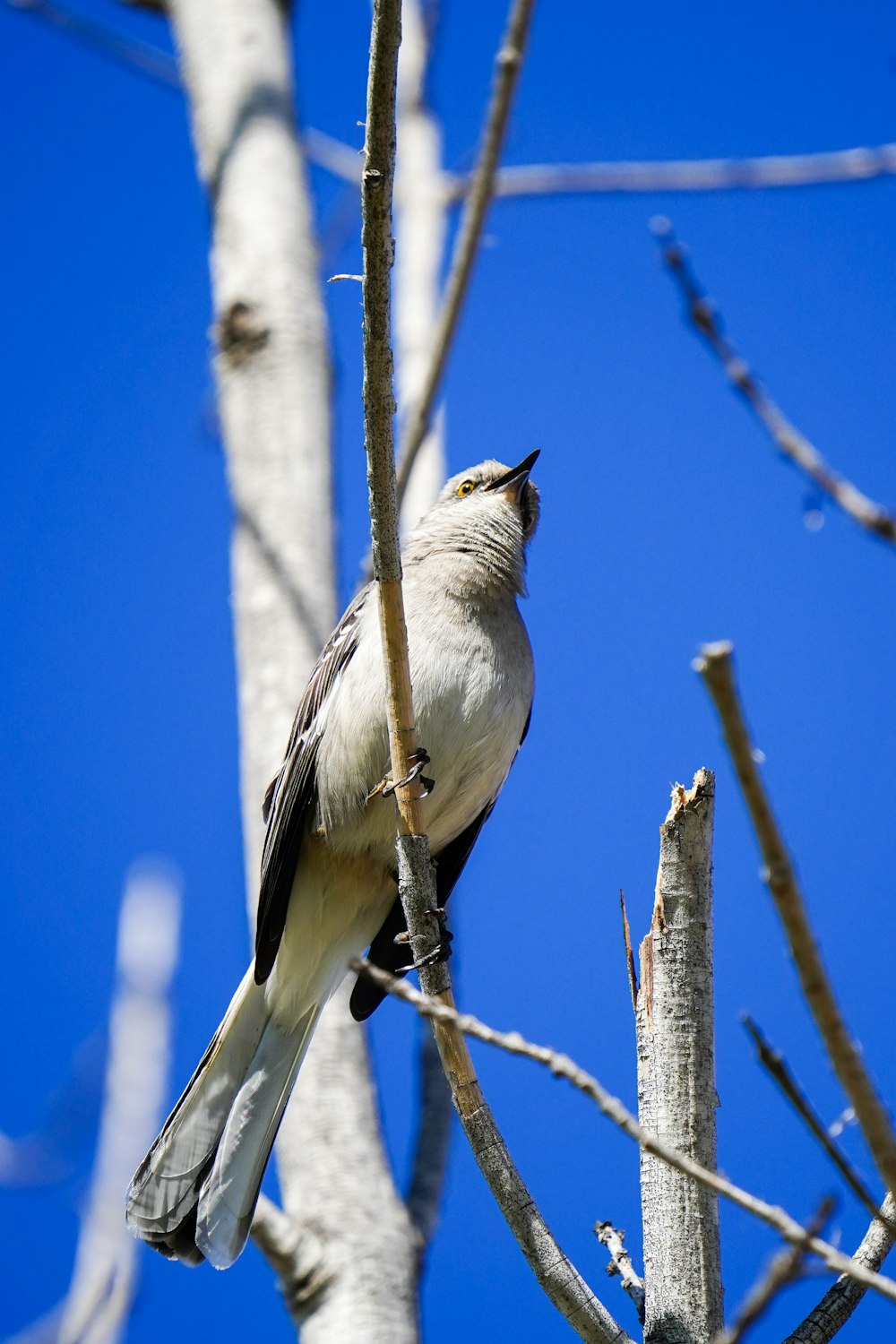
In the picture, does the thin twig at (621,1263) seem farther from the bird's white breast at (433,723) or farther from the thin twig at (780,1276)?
the bird's white breast at (433,723)

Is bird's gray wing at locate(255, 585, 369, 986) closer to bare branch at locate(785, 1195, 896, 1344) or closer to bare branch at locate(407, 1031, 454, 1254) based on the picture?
bare branch at locate(407, 1031, 454, 1254)

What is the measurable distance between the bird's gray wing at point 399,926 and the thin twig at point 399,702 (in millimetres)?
1085

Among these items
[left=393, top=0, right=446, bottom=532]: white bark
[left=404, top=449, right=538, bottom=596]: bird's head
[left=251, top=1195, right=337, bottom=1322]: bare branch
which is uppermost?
[left=393, top=0, right=446, bottom=532]: white bark

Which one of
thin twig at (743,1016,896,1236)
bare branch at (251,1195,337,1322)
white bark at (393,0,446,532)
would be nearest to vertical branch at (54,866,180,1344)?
bare branch at (251,1195,337,1322)

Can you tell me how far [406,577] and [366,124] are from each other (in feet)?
7.68

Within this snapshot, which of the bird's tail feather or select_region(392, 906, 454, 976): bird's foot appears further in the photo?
the bird's tail feather

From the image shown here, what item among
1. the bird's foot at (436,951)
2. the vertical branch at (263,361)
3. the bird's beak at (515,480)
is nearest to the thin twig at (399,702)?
the bird's foot at (436,951)

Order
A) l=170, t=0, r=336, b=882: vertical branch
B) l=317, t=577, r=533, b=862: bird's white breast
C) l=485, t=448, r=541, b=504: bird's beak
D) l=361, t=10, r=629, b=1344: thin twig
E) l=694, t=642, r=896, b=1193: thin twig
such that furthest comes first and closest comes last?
l=485, t=448, r=541, b=504: bird's beak, l=170, t=0, r=336, b=882: vertical branch, l=317, t=577, r=533, b=862: bird's white breast, l=361, t=10, r=629, b=1344: thin twig, l=694, t=642, r=896, b=1193: thin twig

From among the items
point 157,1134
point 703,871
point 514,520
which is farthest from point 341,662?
point 703,871

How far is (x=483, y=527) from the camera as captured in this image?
15.8 ft

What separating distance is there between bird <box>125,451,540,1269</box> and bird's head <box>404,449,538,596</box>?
0.02 meters

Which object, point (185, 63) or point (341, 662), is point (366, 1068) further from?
point (185, 63)

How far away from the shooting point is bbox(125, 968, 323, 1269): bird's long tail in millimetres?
3609

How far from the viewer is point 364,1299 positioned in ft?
11.4
